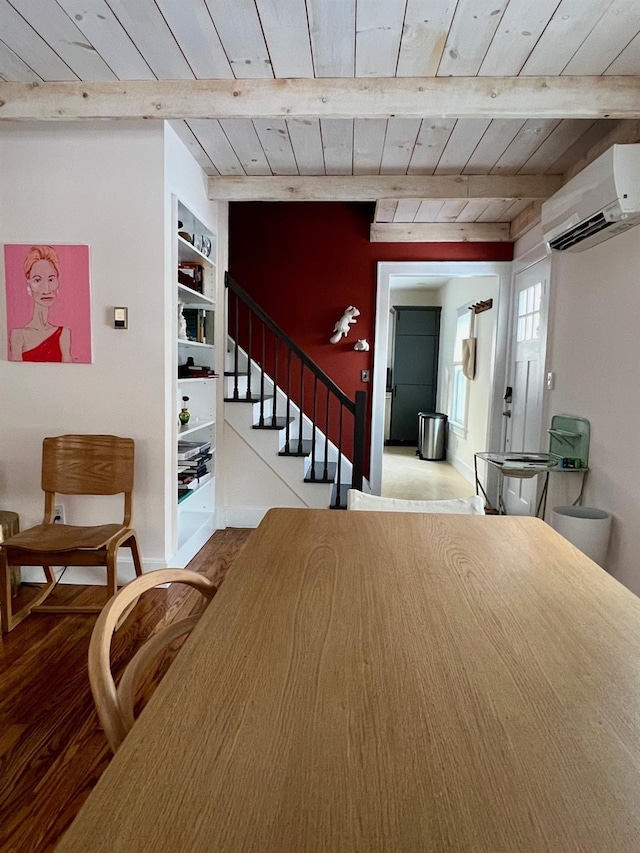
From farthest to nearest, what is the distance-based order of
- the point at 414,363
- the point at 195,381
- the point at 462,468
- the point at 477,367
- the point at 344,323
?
the point at 414,363
the point at 462,468
the point at 477,367
the point at 344,323
the point at 195,381

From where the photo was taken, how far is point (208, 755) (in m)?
0.62

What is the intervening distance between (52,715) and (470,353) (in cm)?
542

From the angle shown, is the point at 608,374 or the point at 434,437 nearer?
the point at 608,374

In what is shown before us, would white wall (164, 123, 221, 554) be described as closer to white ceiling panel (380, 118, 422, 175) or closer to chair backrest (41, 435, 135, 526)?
chair backrest (41, 435, 135, 526)

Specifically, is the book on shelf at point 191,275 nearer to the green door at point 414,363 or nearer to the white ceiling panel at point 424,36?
the white ceiling panel at point 424,36

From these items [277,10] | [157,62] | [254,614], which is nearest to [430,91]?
[277,10]

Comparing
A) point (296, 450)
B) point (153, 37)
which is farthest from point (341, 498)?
point (153, 37)

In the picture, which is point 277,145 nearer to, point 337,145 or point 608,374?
point 337,145

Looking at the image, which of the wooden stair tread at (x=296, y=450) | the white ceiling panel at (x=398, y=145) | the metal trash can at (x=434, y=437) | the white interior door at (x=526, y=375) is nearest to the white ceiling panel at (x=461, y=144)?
the white ceiling panel at (x=398, y=145)

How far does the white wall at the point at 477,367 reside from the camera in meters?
5.59

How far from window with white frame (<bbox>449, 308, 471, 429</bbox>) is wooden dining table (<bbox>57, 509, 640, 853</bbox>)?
587 cm

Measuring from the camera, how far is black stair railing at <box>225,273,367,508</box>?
3650 millimetres

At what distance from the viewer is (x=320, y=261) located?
4.71m

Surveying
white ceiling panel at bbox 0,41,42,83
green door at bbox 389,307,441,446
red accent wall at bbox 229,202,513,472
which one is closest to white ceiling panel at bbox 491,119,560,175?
red accent wall at bbox 229,202,513,472
